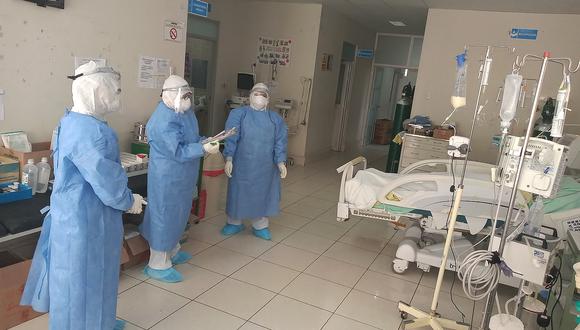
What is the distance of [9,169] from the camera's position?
244cm

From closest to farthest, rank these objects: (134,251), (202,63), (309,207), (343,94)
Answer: (134,251) < (309,207) < (202,63) < (343,94)

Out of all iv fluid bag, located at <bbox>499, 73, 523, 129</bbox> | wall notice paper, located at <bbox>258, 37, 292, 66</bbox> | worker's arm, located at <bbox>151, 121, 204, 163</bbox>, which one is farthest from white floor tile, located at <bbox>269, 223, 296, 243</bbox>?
wall notice paper, located at <bbox>258, 37, 292, 66</bbox>

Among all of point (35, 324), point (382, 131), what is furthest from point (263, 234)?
point (382, 131)

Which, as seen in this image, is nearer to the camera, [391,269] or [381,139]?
[391,269]

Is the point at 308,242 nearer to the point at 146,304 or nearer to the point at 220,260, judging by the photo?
the point at 220,260

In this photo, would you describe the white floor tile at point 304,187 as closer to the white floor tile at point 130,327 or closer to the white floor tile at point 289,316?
the white floor tile at point 289,316

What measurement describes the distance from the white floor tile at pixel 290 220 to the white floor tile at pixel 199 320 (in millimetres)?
1652

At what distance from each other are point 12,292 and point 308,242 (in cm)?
225

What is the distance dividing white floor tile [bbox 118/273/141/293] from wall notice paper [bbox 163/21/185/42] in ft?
6.60

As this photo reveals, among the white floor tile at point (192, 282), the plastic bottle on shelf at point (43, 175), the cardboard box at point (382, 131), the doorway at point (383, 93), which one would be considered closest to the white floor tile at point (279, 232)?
the white floor tile at point (192, 282)

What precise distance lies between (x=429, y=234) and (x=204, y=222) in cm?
202

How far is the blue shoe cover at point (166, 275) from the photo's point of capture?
2.79 metres

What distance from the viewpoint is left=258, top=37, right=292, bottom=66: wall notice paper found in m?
6.52

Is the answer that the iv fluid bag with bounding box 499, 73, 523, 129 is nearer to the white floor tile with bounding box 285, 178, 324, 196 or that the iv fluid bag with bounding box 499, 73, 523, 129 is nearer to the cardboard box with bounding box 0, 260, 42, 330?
the cardboard box with bounding box 0, 260, 42, 330
